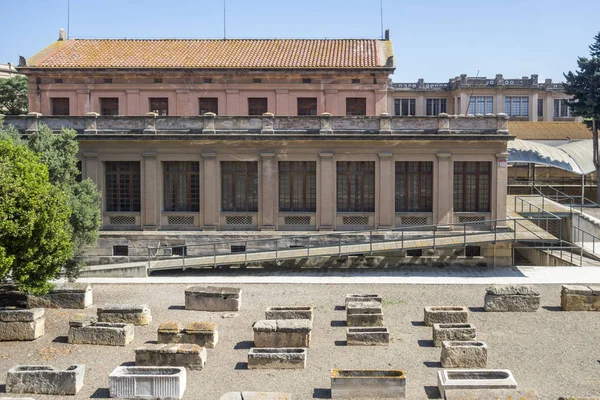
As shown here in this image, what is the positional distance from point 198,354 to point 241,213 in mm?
16295

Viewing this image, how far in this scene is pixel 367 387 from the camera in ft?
48.5

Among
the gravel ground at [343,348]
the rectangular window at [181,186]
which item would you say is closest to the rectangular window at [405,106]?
the rectangular window at [181,186]

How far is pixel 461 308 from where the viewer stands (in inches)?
821

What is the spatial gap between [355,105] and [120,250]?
15707 millimetres

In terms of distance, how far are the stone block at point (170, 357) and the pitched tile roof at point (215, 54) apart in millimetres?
24772

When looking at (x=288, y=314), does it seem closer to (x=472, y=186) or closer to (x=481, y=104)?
(x=472, y=186)

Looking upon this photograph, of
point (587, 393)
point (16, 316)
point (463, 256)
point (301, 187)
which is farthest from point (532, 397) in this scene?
point (301, 187)

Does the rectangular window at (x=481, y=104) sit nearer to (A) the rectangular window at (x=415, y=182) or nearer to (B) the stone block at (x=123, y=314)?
(A) the rectangular window at (x=415, y=182)

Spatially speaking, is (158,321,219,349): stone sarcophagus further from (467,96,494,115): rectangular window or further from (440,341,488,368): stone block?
(467,96,494,115): rectangular window

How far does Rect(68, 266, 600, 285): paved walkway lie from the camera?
27.8m

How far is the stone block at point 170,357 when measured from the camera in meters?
17.0

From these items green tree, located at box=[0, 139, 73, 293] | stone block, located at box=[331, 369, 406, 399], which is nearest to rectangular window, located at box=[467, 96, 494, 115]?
green tree, located at box=[0, 139, 73, 293]

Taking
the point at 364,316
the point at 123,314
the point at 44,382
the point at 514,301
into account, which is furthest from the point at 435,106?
the point at 44,382

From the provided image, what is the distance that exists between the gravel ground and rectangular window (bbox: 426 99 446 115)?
4794cm
